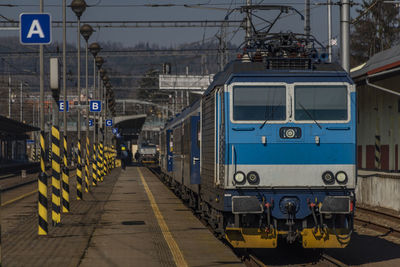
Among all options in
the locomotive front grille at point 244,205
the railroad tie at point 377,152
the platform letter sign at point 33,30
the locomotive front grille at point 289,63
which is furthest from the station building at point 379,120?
the locomotive front grille at point 244,205

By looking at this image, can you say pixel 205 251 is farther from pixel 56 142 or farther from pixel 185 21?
pixel 185 21

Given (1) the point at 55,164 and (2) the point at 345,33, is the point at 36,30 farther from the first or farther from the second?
(2) the point at 345,33

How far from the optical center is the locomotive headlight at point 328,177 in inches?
496

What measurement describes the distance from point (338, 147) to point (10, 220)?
34.6ft

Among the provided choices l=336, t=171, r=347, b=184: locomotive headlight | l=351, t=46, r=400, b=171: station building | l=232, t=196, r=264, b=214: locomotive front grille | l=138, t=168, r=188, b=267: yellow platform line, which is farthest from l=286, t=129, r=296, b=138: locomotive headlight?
l=351, t=46, r=400, b=171: station building

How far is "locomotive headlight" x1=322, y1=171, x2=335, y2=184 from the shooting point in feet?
41.3

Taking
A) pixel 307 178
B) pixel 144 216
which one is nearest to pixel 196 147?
pixel 144 216

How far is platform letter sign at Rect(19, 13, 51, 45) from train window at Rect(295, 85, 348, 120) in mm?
5184

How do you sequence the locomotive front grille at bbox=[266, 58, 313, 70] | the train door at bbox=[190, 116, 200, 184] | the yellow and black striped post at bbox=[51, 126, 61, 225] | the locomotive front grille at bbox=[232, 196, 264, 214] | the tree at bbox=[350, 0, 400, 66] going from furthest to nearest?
the tree at bbox=[350, 0, 400, 66] → the train door at bbox=[190, 116, 200, 184] → the yellow and black striped post at bbox=[51, 126, 61, 225] → the locomotive front grille at bbox=[266, 58, 313, 70] → the locomotive front grille at bbox=[232, 196, 264, 214]

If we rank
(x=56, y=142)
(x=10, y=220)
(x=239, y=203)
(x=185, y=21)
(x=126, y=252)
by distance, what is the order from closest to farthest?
(x=239, y=203) → (x=126, y=252) → (x=56, y=142) → (x=10, y=220) → (x=185, y=21)

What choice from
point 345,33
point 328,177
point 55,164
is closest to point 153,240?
point 55,164

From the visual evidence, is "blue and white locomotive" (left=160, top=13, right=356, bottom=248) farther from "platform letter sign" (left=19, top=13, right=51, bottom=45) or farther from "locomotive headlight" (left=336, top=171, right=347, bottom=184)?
"platform letter sign" (left=19, top=13, right=51, bottom=45)

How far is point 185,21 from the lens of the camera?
45469 mm

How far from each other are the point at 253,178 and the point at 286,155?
694mm
